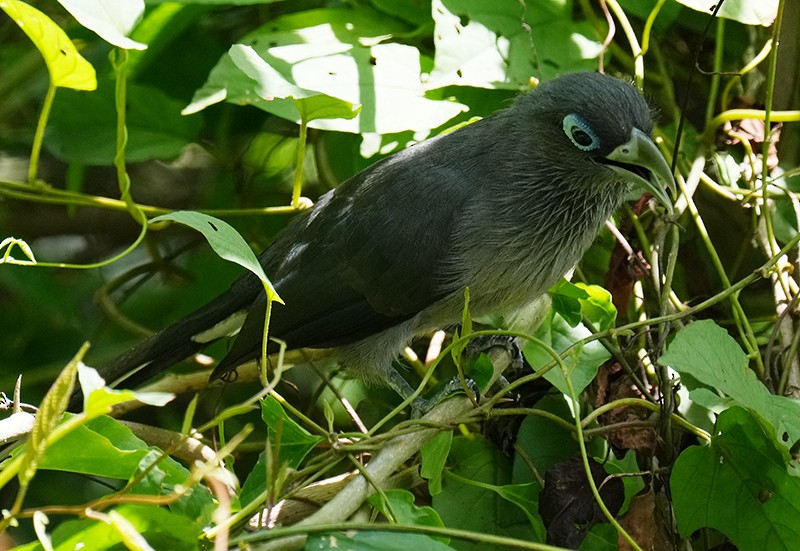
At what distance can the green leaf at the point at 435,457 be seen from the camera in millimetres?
2428

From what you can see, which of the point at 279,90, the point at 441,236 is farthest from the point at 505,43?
the point at 279,90

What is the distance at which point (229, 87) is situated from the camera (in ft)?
9.81

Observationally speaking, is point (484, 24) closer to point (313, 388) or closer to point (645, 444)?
point (645, 444)

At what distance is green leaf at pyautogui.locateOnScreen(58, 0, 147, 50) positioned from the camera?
2.16 m

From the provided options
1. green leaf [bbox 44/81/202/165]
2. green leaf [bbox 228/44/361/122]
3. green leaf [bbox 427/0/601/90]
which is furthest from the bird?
green leaf [bbox 44/81/202/165]

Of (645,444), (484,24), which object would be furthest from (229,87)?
(645,444)

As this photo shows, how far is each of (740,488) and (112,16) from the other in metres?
1.88

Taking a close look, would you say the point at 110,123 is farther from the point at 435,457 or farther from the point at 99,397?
the point at 99,397

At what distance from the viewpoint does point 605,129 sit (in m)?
2.95

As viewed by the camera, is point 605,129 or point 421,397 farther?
point 421,397

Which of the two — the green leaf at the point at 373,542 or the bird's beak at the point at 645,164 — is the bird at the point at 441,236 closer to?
the bird's beak at the point at 645,164

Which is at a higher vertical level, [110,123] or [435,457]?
[110,123]

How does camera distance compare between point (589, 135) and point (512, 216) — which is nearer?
point (589, 135)

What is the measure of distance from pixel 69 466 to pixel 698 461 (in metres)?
1.47
